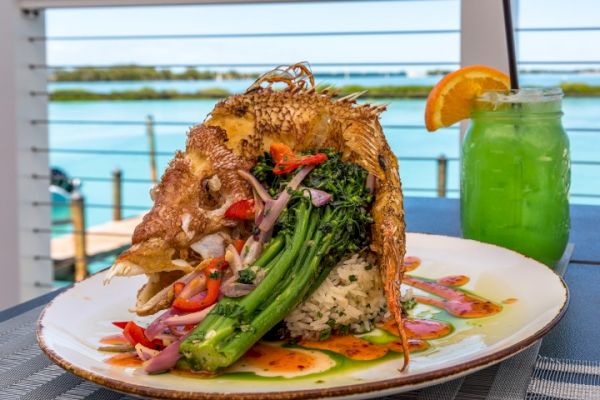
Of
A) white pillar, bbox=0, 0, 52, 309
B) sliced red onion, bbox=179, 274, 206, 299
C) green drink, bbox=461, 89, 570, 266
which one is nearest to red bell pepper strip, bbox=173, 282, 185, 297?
sliced red onion, bbox=179, 274, 206, 299

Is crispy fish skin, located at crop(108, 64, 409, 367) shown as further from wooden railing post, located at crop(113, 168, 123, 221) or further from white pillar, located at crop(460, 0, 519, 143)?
wooden railing post, located at crop(113, 168, 123, 221)

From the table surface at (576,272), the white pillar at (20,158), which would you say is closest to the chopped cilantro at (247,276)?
the table surface at (576,272)

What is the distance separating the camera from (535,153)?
1248mm

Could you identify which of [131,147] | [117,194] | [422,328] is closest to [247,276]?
[422,328]

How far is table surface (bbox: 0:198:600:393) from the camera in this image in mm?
965

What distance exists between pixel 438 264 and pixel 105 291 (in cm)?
53

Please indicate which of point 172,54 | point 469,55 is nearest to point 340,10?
point 172,54

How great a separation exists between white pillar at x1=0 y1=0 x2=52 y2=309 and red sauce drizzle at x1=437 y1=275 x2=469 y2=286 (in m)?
2.43

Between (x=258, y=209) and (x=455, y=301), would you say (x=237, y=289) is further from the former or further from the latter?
(x=455, y=301)

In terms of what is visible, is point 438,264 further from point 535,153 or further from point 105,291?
point 105,291

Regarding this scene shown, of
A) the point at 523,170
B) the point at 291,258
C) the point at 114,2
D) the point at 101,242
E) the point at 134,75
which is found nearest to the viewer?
the point at 291,258

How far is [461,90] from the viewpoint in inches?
51.6

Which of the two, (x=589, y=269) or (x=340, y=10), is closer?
(x=589, y=269)

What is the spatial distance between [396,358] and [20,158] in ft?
8.71
